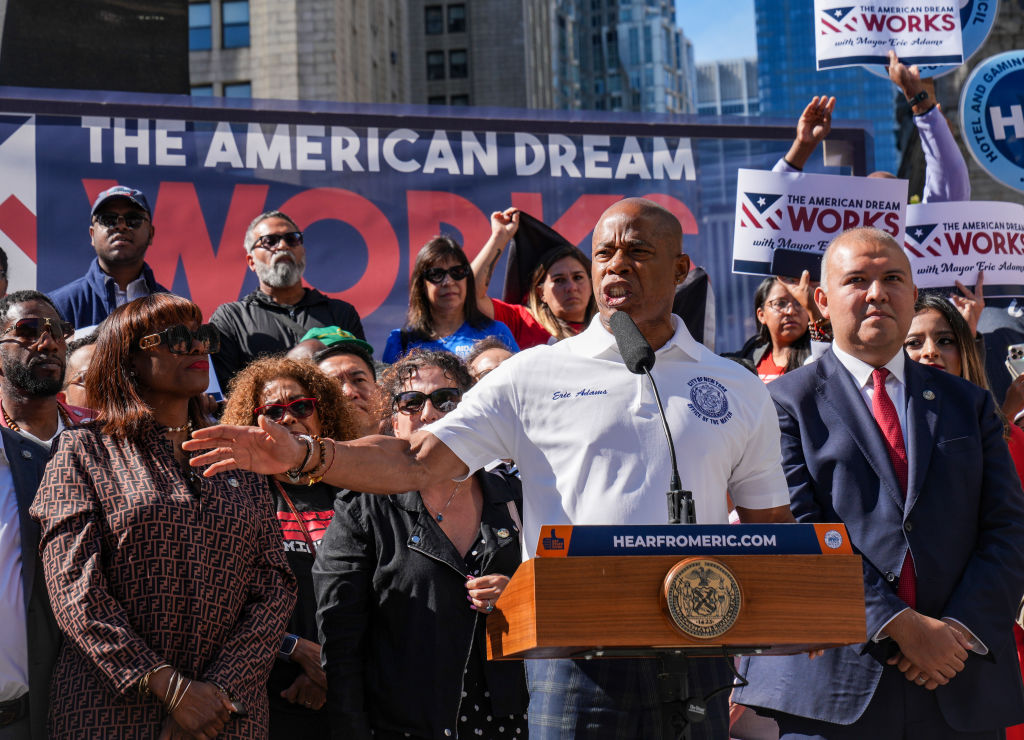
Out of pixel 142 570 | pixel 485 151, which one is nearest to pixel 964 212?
pixel 485 151

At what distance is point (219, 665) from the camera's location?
377 cm

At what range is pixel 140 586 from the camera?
3.76m

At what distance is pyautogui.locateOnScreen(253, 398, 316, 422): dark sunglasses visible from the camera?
15.7 ft

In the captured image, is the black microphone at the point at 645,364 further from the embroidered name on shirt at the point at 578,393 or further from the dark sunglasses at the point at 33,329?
the dark sunglasses at the point at 33,329

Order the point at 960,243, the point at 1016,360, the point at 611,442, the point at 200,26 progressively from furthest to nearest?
the point at 200,26
the point at 960,243
the point at 1016,360
the point at 611,442

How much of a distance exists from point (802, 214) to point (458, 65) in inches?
2556

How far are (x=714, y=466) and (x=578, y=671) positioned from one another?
631mm

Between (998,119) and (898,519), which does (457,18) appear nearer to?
(998,119)

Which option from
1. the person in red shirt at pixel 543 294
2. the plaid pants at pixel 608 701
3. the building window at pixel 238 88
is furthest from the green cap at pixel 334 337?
the building window at pixel 238 88

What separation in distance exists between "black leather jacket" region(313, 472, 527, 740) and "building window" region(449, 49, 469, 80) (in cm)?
6664

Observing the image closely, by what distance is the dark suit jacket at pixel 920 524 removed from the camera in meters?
3.57

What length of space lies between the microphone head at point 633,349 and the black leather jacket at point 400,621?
62.5 inches

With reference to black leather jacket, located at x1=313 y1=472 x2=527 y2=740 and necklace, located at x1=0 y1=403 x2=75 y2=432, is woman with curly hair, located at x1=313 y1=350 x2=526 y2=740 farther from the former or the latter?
necklace, located at x1=0 y1=403 x2=75 y2=432

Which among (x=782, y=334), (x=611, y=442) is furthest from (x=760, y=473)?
(x=782, y=334)
